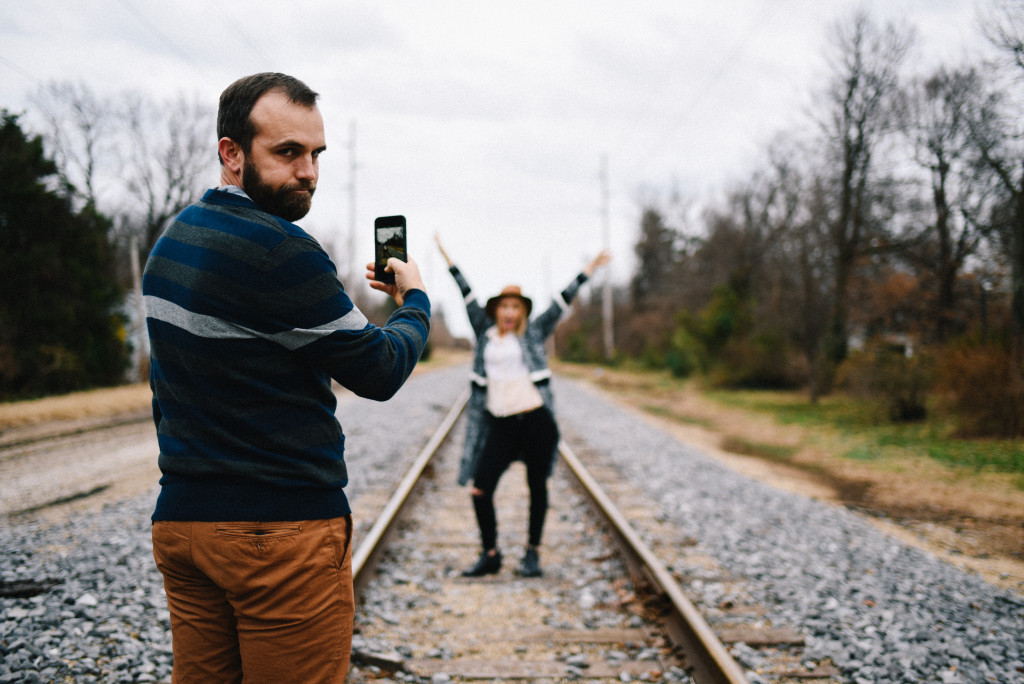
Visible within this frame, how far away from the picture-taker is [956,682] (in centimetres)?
309

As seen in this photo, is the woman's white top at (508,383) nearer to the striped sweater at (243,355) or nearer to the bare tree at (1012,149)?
the striped sweater at (243,355)

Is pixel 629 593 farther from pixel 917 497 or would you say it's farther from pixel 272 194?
pixel 917 497

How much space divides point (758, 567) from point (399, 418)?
899cm

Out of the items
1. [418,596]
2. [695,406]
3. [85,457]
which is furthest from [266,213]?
[695,406]

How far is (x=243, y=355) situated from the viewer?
1.31 m

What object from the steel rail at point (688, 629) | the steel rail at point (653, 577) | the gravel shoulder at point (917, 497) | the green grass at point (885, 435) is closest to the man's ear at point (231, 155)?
the steel rail at point (653, 577)

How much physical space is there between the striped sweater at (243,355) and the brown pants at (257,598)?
0.16 ft

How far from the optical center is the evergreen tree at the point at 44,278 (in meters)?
6.98

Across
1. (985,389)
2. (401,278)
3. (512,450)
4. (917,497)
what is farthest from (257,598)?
(985,389)

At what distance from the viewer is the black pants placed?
4.33 meters

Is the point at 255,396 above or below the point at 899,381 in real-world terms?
above

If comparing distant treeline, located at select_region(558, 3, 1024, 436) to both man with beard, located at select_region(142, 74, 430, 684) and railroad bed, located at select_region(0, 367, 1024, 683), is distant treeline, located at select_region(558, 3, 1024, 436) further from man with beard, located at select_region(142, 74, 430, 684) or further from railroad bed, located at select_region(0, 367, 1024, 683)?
man with beard, located at select_region(142, 74, 430, 684)

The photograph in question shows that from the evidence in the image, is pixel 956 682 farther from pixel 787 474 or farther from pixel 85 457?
pixel 85 457

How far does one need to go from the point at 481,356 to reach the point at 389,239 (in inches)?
105
